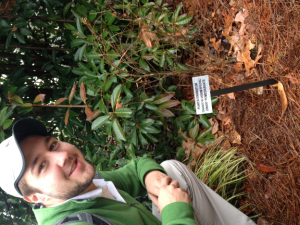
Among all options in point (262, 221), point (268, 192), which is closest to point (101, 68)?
point (268, 192)

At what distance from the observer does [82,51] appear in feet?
5.67

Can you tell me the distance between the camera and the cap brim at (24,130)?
100cm

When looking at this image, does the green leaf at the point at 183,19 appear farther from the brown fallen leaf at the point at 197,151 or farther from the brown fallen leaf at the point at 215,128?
the brown fallen leaf at the point at 197,151

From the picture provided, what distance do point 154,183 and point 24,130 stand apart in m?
0.67

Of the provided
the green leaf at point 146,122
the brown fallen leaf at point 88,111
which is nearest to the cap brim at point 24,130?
the brown fallen leaf at point 88,111

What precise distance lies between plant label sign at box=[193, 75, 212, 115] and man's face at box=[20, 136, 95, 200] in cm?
97

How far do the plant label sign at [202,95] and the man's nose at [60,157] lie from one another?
1038 mm

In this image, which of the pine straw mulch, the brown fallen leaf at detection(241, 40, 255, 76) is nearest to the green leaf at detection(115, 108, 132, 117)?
the pine straw mulch

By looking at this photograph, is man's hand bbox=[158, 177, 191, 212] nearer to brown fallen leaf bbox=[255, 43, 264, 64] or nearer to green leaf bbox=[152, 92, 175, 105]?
green leaf bbox=[152, 92, 175, 105]

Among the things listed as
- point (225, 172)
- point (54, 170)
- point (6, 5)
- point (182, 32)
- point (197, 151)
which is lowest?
point (225, 172)

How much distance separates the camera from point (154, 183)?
1.17 meters

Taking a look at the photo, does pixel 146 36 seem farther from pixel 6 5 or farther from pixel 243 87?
pixel 6 5

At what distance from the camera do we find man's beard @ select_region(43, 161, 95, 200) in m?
1.01

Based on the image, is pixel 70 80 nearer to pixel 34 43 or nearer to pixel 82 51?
pixel 82 51
